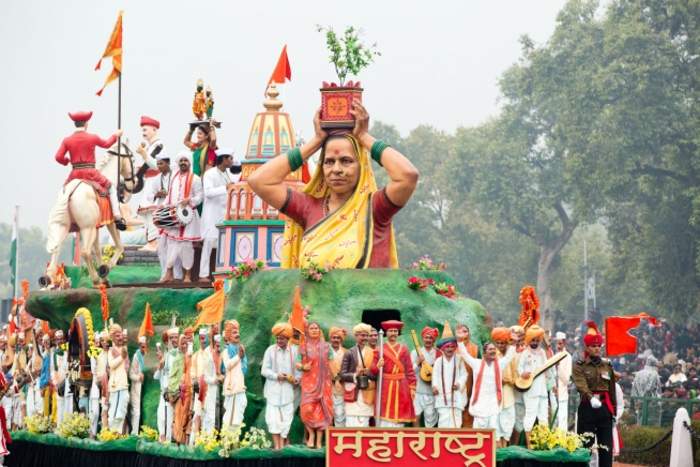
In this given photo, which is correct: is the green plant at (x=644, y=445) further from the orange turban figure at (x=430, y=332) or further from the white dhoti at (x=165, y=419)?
the white dhoti at (x=165, y=419)

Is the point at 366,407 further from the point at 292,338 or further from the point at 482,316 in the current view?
the point at 482,316

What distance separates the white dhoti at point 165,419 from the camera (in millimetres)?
23672

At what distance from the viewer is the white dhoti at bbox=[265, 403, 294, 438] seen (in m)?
22.0

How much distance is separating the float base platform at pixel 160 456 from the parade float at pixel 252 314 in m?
0.01

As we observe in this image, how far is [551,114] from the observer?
6450 centimetres

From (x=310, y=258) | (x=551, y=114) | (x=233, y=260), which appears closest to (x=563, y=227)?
(x=551, y=114)

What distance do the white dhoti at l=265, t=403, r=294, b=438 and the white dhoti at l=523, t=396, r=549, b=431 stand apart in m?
2.81

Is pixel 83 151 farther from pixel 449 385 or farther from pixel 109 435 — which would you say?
pixel 449 385

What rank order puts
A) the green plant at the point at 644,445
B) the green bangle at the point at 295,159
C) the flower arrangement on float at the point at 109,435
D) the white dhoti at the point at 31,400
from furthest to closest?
the green plant at the point at 644,445 → the white dhoti at the point at 31,400 → the flower arrangement on float at the point at 109,435 → the green bangle at the point at 295,159

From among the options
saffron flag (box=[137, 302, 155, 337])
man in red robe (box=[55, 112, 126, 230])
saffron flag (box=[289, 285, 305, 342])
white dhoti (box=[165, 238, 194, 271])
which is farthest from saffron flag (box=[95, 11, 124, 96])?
saffron flag (box=[289, 285, 305, 342])

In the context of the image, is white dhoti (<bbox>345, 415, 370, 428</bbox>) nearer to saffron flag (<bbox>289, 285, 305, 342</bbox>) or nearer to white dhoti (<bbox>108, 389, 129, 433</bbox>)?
saffron flag (<bbox>289, 285, 305, 342</bbox>)

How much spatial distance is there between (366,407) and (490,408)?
1442 millimetres

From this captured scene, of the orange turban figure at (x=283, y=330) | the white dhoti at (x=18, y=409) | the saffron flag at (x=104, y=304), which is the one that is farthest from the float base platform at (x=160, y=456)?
the saffron flag at (x=104, y=304)

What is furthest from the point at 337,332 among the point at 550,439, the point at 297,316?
the point at 550,439
